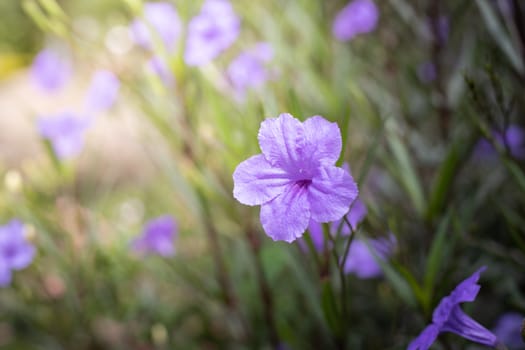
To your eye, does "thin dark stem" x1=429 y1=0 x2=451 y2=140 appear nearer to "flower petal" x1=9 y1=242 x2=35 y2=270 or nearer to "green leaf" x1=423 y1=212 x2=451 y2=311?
"green leaf" x1=423 y1=212 x2=451 y2=311

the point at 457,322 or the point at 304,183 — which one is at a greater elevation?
the point at 304,183

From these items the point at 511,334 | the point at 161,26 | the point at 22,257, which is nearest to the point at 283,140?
the point at 511,334

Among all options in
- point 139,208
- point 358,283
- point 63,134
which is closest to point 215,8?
point 63,134

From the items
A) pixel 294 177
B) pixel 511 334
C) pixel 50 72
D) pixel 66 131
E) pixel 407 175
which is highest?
pixel 50 72

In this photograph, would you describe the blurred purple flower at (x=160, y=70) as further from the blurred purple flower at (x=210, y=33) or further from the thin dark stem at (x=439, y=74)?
the thin dark stem at (x=439, y=74)

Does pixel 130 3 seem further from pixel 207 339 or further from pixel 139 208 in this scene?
pixel 139 208

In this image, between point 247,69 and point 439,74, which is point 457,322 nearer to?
point 439,74

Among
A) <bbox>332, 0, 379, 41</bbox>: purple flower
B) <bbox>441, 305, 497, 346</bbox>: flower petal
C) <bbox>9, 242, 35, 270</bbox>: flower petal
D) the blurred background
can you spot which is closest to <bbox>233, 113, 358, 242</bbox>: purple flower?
the blurred background
